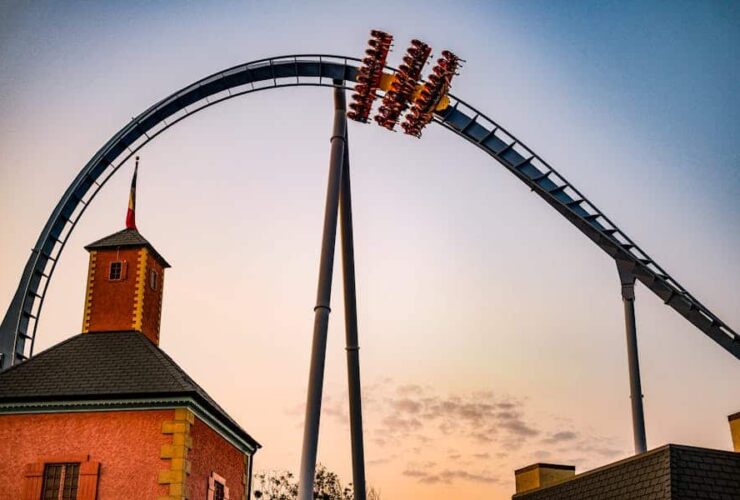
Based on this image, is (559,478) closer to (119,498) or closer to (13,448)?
(119,498)

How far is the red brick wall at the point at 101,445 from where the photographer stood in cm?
2211

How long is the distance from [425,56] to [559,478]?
38.2 feet

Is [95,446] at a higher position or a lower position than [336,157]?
lower

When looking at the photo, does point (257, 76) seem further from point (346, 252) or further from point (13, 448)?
point (13, 448)

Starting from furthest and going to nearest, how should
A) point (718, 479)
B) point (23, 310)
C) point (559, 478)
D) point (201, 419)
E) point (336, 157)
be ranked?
point (23, 310)
point (559, 478)
point (336, 157)
point (201, 419)
point (718, 479)

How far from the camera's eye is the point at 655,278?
27609 millimetres

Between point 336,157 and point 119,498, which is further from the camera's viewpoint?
point 336,157

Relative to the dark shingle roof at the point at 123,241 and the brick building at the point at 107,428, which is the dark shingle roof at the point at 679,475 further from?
the dark shingle roof at the point at 123,241

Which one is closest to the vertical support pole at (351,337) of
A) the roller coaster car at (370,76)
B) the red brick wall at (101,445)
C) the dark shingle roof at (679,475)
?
the roller coaster car at (370,76)

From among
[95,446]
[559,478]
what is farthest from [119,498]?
[559,478]

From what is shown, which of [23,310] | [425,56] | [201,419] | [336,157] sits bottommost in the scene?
[201,419]

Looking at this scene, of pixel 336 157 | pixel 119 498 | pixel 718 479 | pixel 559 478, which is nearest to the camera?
pixel 718 479

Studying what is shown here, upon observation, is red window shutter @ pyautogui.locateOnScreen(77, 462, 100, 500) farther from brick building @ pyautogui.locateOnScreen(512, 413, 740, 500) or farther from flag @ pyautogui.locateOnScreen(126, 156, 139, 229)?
brick building @ pyautogui.locateOnScreen(512, 413, 740, 500)

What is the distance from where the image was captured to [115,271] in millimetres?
26500
